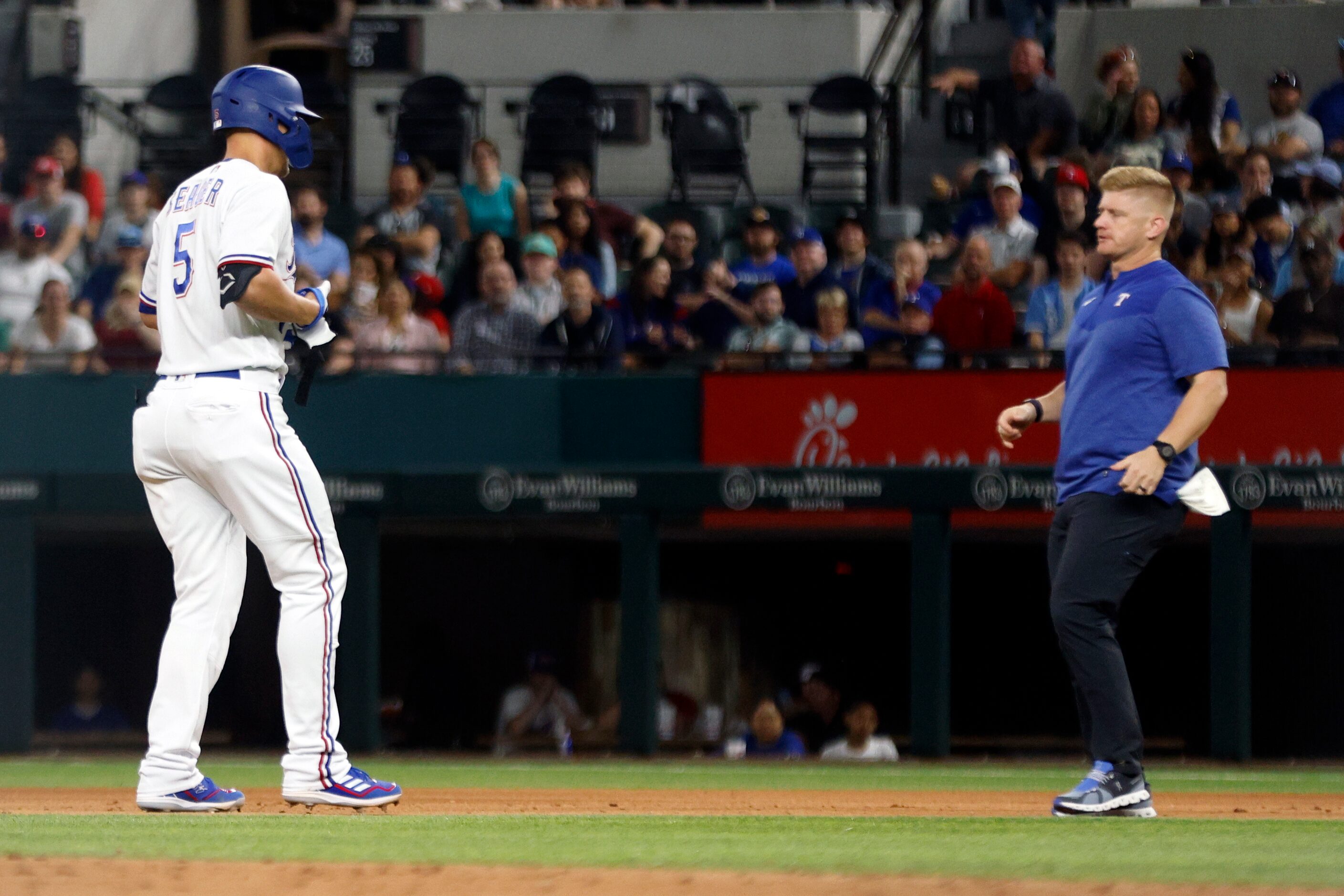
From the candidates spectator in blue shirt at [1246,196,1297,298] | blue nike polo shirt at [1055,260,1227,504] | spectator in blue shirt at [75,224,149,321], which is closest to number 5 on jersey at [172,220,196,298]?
blue nike polo shirt at [1055,260,1227,504]

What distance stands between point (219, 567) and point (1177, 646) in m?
6.99

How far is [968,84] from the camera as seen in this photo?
14617mm

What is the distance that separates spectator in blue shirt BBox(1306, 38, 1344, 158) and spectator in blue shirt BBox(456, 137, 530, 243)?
209 inches

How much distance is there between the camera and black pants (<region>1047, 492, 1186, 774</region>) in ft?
17.3

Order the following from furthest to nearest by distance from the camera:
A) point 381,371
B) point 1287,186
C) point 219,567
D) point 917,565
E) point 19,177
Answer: point 19,177, point 1287,186, point 381,371, point 917,565, point 219,567

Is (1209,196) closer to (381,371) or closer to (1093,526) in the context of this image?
(381,371)

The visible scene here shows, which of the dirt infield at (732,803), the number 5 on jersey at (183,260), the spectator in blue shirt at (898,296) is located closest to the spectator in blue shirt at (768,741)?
the spectator in blue shirt at (898,296)

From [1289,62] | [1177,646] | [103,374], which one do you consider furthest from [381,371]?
[1289,62]

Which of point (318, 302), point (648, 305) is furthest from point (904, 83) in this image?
point (318, 302)

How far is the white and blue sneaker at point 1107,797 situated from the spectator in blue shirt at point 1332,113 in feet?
27.4

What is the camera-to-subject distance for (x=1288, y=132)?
12.4 metres

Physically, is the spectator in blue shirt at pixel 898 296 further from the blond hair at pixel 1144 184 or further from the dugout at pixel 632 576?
the blond hair at pixel 1144 184

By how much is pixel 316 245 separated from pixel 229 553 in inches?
263

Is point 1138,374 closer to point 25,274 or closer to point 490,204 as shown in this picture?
point 490,204
